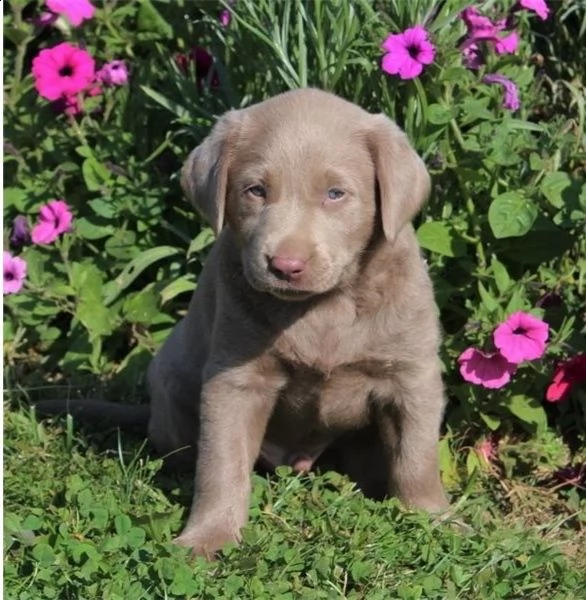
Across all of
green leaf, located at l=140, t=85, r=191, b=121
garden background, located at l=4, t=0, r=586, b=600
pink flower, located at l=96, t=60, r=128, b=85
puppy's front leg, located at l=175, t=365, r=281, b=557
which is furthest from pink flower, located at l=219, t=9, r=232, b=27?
puppy's front leg, located at l=175, t=365, r=281, b=557

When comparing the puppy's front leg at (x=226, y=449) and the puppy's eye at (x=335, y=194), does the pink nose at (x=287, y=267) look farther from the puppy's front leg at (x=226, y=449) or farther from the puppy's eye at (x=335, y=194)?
the puppy's front leg at (x=226, y=449)

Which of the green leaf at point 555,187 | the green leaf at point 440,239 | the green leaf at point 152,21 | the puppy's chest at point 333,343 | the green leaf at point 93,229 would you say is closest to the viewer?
the puppy's chest at point 333,343

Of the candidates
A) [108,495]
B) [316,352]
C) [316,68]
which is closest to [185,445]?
[108,495]

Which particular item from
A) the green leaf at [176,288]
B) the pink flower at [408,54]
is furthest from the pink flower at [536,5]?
the green leaf at [176,288]

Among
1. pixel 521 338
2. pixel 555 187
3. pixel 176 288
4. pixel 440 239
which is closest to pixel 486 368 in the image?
pixel 521 338

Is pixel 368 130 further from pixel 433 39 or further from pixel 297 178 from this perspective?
pixel 433 39

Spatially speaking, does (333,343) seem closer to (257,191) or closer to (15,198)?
(257,191)
